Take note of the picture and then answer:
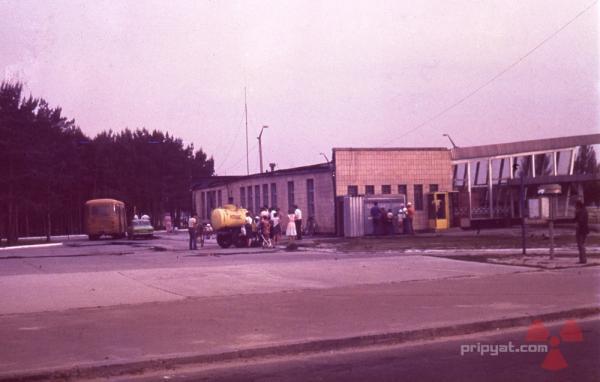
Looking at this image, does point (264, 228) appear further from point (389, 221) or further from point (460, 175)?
point (460, 175)

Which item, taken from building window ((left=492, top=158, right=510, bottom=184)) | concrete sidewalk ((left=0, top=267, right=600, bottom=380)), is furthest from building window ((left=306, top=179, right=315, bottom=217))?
concrete sidewalk ((left=0, top=267, right=600, bottom=380))

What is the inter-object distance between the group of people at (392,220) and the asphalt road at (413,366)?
31.4 meters

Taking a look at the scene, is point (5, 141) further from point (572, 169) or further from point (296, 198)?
point (572, 169)

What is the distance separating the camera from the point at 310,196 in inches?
1865

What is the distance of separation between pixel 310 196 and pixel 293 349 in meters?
37.7

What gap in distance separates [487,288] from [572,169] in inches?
1599

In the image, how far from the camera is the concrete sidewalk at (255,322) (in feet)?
30.2

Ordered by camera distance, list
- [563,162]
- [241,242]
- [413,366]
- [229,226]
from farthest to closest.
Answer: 1. [563,162]
2. [241,242]
3. [229,226]
4. [413,366]

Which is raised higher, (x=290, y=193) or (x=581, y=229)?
(x=290, y=193)

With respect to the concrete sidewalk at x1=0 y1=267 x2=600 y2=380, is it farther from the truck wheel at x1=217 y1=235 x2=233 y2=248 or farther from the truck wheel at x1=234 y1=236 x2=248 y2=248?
the truck wheel at x1=217 y1=235 x2=233 y2=248

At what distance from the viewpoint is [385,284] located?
16.4 metres

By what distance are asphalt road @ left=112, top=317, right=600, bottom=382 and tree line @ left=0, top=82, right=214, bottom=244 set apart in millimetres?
47872

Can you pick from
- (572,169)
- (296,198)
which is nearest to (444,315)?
(296,198)

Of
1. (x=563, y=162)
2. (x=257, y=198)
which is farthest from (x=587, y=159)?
(x=257, y=198)
